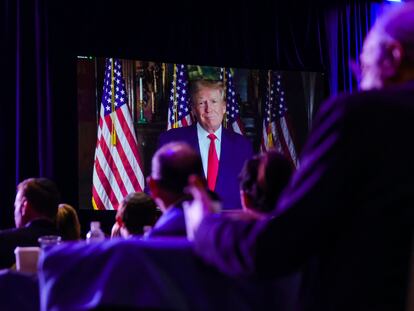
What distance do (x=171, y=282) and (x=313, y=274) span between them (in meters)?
0.35

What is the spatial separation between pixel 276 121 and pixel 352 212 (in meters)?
6.57

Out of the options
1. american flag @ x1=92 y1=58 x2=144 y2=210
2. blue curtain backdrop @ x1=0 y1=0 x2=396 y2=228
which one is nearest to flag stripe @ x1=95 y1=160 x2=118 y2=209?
american flag @ x1=92 y1=58 x2=144 y2=210

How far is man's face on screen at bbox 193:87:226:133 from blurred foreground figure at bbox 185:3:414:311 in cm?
610

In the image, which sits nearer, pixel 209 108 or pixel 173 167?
pixel 173 167

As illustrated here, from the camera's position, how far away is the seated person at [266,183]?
2264mm

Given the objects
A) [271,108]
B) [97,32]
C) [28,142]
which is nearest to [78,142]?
[28,142]

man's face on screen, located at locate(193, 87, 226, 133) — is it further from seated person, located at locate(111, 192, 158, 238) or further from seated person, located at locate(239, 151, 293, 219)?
seated person, located at locate(239, 151, 293, 219)

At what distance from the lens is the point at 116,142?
22.5ft

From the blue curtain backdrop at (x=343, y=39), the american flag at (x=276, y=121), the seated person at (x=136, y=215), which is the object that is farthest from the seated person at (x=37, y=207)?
the blue curtain backdrop at (x=343, y=39)

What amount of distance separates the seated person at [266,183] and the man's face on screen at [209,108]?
15.6 feet

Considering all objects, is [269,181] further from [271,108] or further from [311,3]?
[311,3]

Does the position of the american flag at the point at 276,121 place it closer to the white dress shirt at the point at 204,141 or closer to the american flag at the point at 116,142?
the white dress shirt at the point at 204,141

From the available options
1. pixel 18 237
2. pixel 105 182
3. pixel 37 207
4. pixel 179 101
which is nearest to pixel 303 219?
pixel 18 237

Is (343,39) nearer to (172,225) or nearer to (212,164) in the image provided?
(212,164)
